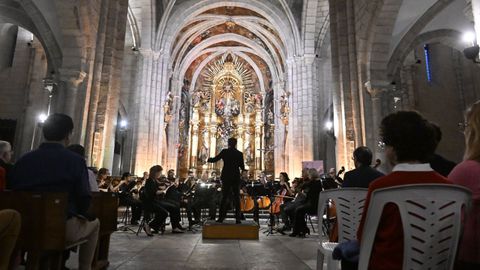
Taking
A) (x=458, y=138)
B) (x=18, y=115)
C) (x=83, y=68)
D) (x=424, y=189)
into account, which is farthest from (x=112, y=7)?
(x=458, y=138)

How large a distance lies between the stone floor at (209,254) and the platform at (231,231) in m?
0.25

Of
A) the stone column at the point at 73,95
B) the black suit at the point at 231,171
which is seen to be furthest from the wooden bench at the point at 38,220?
the stone column at the point at 73,95

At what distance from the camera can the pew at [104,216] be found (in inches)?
131

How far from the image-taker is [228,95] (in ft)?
92.1

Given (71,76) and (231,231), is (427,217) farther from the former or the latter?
(71,76)

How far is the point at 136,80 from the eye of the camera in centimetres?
1769

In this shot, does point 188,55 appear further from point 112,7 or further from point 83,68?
point 83,68

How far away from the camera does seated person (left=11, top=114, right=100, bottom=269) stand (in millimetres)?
2480

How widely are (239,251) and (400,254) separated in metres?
3.44

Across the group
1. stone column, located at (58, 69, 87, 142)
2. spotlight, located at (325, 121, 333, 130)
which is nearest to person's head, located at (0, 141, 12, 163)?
stone column, located at (58, 69, 87, 142)

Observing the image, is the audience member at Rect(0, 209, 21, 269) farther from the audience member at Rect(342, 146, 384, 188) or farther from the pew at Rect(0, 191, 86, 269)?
the audience member at Rect(342, 146, 384, 188)

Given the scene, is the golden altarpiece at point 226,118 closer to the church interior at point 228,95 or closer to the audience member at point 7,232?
the church interior at point 228,95

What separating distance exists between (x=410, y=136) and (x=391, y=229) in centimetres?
47

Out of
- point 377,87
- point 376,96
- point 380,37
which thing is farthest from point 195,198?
point 380,37
